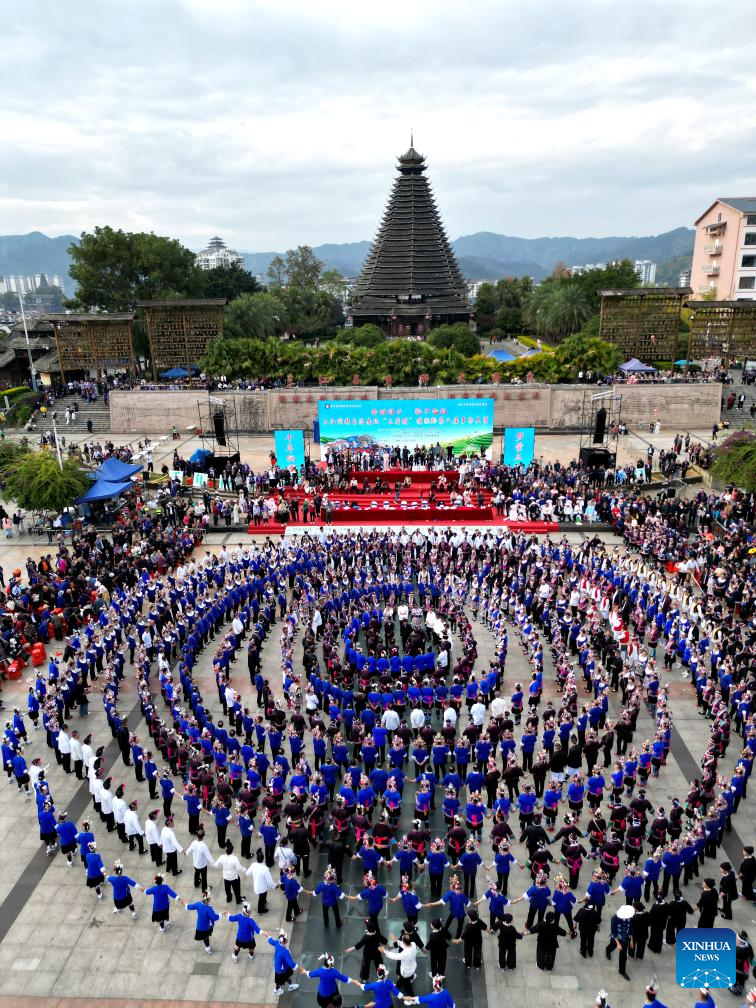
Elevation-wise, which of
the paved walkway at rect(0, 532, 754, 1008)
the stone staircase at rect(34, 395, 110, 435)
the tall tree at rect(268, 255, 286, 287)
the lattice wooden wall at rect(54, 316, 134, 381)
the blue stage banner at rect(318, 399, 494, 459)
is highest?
the tall tree at rect(268, 255, 286, 287)

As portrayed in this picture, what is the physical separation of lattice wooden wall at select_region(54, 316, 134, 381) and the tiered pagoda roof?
2713cm

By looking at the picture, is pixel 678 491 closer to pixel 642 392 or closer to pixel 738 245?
pixel 642 392

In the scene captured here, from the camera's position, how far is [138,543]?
80.9ft

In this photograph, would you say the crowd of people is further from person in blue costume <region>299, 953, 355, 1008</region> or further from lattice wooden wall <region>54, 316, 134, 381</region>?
lattice wooden wall <region>54, 316, 134, 381</region>

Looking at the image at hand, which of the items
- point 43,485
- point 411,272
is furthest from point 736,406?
point 43,485

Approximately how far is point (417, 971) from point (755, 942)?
15.3 ft

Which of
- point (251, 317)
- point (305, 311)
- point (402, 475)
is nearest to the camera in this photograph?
point (402, 475)

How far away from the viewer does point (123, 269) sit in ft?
187

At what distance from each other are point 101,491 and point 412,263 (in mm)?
48911

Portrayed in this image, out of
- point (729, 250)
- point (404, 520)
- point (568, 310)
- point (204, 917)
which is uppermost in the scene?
point (729, 250)

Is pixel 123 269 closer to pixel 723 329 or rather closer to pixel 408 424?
pixel 408 424

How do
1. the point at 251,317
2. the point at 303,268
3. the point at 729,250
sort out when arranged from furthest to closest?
1. the point at 303,268
2. the point at 729,250
3. the point at 251,317

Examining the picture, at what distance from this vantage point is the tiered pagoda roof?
67.4m

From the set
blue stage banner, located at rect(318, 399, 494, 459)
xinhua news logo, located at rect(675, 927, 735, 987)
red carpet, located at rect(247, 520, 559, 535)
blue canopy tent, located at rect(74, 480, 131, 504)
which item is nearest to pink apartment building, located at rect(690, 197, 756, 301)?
blue stage banner, located at rect(318, 399, 494, 459)
